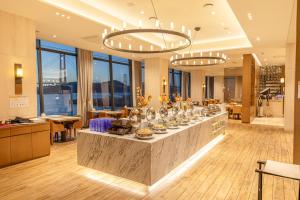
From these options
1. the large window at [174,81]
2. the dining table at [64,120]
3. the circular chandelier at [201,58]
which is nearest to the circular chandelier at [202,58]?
the circular chandelier at [201,58]

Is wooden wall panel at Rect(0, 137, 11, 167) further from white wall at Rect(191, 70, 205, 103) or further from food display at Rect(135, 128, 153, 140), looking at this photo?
white wall at Rect(191, 70, 205, 103)

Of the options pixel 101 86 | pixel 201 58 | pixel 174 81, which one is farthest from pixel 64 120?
pixel 174 81

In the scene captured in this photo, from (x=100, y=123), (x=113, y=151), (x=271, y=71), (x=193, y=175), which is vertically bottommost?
(x=193, y=175)

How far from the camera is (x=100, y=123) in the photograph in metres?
4.09

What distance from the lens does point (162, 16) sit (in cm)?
661

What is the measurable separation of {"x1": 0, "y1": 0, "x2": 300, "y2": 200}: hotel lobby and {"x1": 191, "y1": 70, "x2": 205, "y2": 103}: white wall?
794cm

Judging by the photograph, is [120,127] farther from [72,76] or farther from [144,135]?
[72,76]

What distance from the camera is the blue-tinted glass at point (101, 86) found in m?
11.0

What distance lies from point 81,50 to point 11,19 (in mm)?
4529

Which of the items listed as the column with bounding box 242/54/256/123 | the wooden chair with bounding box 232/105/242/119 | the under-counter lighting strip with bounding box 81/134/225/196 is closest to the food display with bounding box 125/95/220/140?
the under-counter lighting strip with bounding box 81/134/225/196

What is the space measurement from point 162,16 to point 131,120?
397 centimetres

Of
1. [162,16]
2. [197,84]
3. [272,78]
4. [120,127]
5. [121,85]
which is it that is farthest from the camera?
[197,84]

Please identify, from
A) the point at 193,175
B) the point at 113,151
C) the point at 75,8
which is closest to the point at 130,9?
the point at 75,8

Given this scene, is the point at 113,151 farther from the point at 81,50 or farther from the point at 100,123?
the point at 81,50
